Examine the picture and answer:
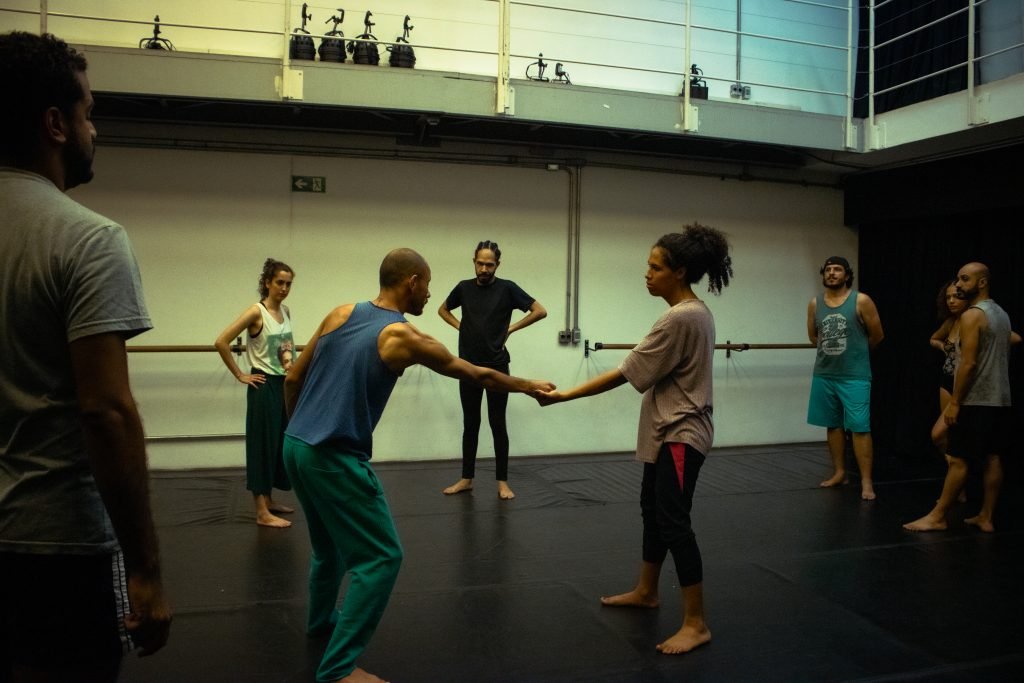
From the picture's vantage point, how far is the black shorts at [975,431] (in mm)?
4488

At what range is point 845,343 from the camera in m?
5.55

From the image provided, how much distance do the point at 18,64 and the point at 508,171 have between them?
19.1ft

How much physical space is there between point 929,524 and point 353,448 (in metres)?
3.63

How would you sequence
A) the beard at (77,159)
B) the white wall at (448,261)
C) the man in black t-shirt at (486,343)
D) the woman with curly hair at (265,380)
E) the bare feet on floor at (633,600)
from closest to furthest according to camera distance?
the beard at (77,159), the bare feet on floor at (633,600), the woman with curly hair at (265,380), the man in black t-shirt at (486,343), the white wall at (448,261)

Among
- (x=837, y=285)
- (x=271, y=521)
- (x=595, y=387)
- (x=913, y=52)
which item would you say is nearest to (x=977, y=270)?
(x=837, y=285)

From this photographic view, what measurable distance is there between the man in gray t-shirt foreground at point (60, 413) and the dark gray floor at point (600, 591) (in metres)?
1.55

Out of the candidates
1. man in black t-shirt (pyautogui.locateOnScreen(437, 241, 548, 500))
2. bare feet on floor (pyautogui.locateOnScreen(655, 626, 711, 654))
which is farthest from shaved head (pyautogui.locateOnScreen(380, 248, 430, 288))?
man in black t-shirt (pyautogui.locateOnScreen(437, 241, 548, 500))

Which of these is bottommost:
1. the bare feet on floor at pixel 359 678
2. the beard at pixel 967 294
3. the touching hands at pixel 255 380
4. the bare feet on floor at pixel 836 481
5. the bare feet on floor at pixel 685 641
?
the bare feet on floor at pixel 685 641

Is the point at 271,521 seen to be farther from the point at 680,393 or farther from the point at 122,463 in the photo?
the point at 122,463

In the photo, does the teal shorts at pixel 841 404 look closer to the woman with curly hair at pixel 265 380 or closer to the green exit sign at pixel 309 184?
the woman with curly hair at pixel 265 380

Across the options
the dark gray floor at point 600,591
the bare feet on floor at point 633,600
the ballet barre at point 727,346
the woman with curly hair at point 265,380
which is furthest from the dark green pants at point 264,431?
the ballet barre at point 727,346

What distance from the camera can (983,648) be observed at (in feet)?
9.62

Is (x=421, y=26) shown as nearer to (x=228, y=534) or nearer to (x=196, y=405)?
(x=196, y=405)

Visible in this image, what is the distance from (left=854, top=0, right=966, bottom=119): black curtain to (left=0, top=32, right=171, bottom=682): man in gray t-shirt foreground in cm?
661
